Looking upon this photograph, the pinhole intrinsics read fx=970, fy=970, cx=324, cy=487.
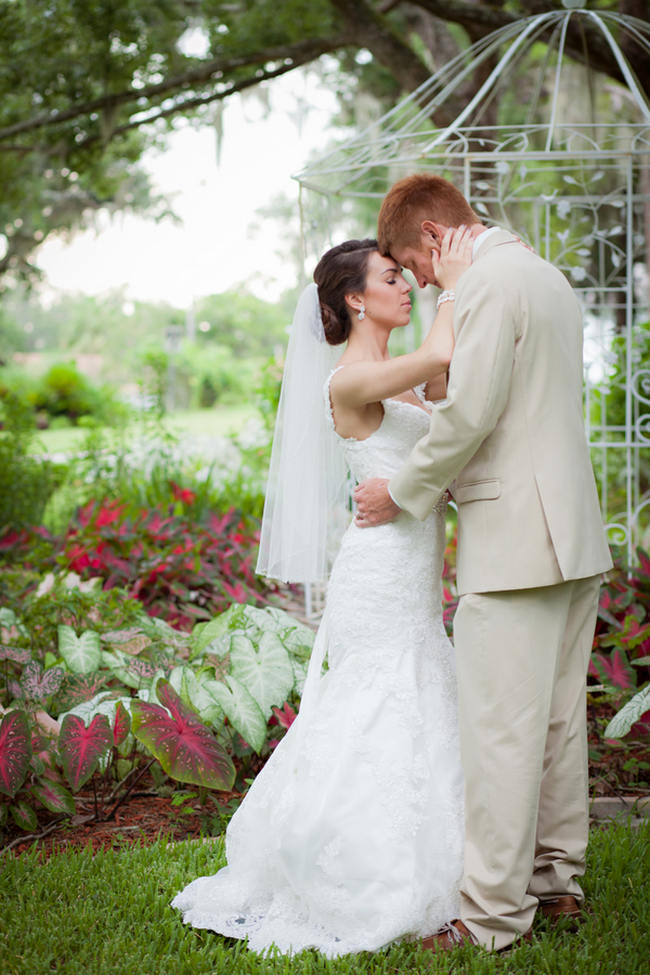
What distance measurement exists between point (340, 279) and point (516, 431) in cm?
83

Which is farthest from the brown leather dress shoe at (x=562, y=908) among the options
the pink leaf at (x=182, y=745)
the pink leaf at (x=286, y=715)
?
the pink leaf at (x=286, y=715)

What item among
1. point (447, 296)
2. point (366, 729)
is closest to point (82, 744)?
point (366, 729)

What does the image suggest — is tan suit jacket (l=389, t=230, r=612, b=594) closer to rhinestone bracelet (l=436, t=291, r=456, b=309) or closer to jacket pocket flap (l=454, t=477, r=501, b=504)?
jacket pocket flap (l=454, t=477, r=501, b=504)

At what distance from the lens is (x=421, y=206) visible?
2770 mm

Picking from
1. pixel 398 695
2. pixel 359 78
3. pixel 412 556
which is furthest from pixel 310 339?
pixel 359 78

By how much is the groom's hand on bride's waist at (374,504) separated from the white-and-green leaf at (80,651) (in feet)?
4.89

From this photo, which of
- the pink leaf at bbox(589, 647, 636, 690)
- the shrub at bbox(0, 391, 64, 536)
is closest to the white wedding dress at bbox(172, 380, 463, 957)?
the pink leaf at bbox(589, 647, 636, 690)

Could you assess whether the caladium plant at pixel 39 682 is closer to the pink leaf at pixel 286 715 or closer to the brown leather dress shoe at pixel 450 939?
the pink leaf at pixel 286 715

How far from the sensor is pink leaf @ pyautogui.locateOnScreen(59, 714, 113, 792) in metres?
3.17

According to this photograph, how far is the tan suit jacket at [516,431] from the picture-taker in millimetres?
2488

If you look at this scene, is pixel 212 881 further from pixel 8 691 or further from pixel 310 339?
pixel 310 339

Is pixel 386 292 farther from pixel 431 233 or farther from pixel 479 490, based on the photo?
pixel 479 490

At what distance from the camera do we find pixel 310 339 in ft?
10.7

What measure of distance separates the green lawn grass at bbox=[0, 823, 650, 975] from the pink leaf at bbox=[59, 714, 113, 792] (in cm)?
26
